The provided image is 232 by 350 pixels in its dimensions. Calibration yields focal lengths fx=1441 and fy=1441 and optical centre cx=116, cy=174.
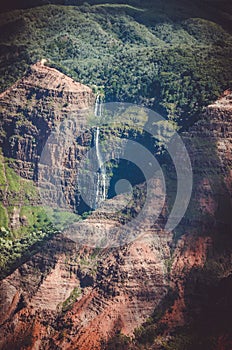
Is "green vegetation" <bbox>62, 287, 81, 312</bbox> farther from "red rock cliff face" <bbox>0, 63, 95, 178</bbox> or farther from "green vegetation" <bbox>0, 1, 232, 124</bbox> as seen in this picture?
"green vegetation" <bbox>0, 1, 232, 124</bbox>

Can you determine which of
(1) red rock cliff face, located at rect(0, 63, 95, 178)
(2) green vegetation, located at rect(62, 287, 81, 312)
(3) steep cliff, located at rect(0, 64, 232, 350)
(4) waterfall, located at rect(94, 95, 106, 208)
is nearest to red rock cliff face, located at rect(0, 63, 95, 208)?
(1) red rock cliff face, located at rect(0, 63, 95, 178)

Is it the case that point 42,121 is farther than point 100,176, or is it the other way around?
point 42,121

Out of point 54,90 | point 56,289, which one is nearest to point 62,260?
point 56,289

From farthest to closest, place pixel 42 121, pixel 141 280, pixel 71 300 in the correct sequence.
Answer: pixel 42 121 < pixel 71 300 < pixel 141 280

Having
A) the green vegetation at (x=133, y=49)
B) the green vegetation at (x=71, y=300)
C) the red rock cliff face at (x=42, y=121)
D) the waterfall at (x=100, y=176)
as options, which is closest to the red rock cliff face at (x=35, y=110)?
the red rock cliff face at (x=42, y=121)

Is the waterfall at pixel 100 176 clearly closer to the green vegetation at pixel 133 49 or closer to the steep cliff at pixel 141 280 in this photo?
the green vegetation at pixel 133 49

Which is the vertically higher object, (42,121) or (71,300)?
(42,121)

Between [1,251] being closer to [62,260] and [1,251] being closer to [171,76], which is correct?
[62,260]

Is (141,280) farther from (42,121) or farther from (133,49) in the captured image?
(133,49)

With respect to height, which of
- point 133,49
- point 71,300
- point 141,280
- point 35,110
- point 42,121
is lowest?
point 71,300

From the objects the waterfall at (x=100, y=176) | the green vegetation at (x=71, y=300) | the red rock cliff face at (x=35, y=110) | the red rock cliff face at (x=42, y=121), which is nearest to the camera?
the green vegetation at (x=71, y=300)

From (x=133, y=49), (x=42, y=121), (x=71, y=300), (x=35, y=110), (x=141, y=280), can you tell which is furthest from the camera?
(x=133, y=49)

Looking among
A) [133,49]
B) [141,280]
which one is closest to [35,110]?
[133,49]
